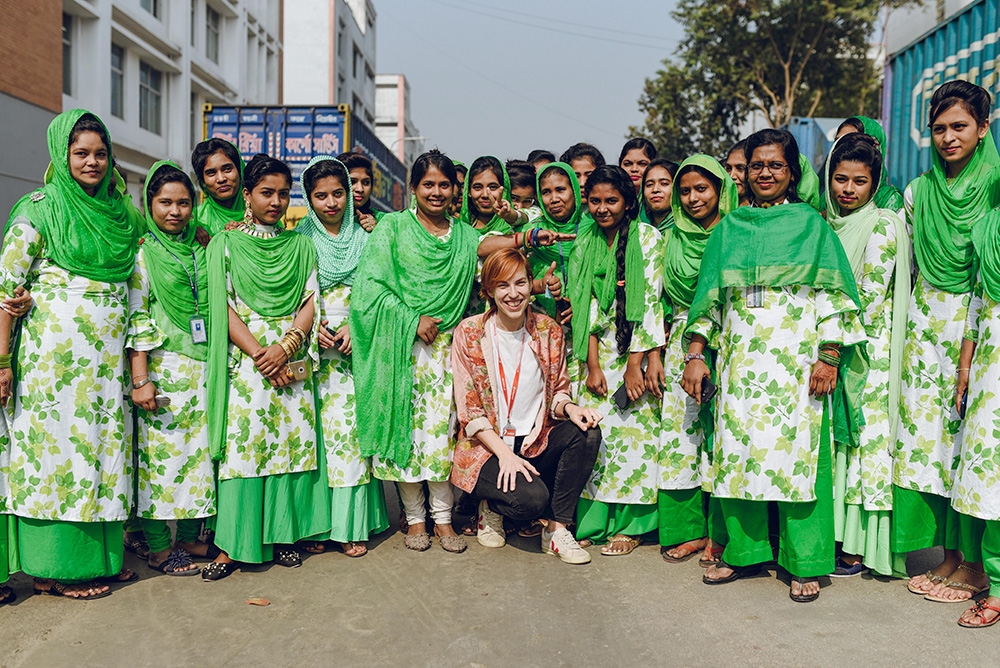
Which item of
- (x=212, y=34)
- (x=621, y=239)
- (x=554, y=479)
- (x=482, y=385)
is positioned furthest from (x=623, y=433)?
(x=212, y=34)

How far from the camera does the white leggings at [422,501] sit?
4352 millimetres

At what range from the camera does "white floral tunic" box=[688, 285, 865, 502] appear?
3.55 metres

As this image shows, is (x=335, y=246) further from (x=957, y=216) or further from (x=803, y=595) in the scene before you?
(x=957, y=216)

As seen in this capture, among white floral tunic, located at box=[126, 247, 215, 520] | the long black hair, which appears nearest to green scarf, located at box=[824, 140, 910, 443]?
the long black hair

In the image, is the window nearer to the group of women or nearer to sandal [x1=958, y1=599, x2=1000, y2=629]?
the group of women

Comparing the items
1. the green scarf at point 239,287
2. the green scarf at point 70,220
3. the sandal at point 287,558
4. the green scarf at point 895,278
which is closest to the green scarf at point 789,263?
the green scarf at point 895,278

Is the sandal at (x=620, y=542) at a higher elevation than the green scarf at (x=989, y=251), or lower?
lower

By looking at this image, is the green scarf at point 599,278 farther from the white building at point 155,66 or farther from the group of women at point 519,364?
the white building at point 155,66

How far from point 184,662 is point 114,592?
899mm

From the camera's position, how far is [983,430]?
3350 mm

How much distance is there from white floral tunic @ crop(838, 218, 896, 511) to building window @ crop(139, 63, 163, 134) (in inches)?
729

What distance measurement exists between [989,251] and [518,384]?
2101 millimetres

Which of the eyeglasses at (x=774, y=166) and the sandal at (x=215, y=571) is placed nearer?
the eyeglasses at (x=774, y=166)

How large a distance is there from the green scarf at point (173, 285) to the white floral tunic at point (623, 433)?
74.8 inches
